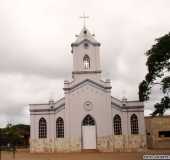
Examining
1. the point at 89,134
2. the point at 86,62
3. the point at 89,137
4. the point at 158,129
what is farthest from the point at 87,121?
the point at 158,129

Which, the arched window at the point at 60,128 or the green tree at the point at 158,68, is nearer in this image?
the green tree at the point at 158,68

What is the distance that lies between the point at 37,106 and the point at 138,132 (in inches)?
503

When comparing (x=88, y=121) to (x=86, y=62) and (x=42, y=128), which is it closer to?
(x=42, y=128)

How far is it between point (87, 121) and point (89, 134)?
1.62m

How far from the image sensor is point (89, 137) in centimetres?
4909

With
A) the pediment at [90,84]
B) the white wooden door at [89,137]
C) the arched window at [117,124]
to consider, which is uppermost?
the pediment at [90,84]

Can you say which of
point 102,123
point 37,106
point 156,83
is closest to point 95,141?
point 102,123

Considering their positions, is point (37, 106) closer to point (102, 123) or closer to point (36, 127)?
point (36, 127)

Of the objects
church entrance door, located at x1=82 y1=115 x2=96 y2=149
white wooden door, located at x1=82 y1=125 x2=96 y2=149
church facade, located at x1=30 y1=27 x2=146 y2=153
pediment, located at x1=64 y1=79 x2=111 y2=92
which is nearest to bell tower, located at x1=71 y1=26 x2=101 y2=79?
church facade, located at x1=30 y1=27 x2=146 y2=153

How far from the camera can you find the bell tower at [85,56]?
5175 cm

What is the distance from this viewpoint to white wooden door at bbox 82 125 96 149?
48.9m

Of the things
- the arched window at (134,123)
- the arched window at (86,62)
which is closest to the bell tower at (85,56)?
the arched window at (86,62)

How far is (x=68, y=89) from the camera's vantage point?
49906 mm

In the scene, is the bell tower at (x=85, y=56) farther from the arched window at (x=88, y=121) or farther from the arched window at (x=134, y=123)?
the arched window at (x=134, y=123)
